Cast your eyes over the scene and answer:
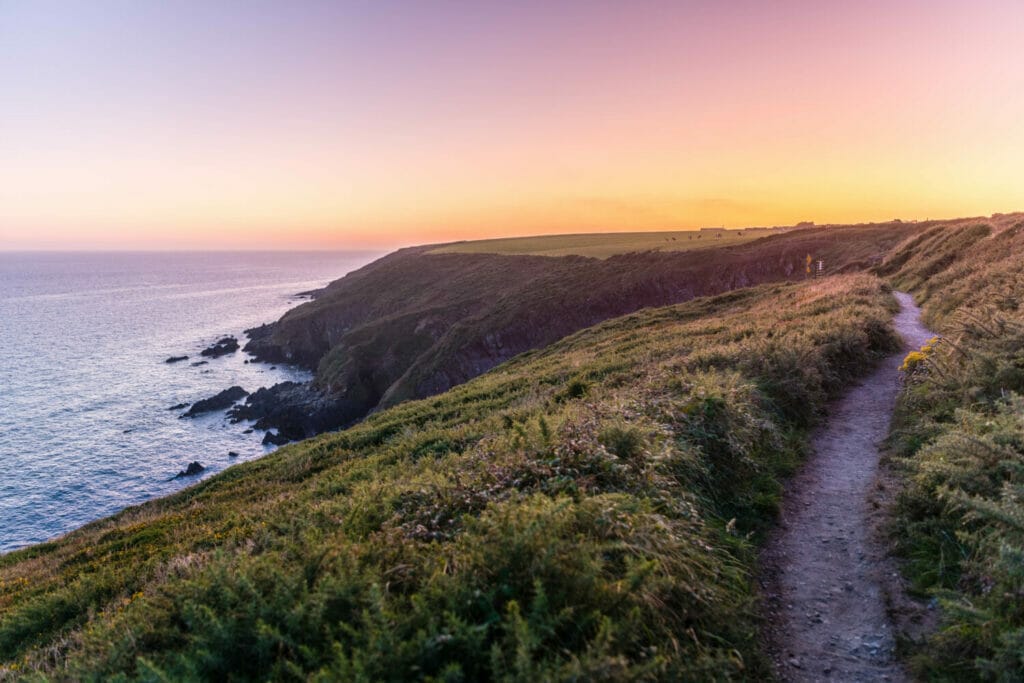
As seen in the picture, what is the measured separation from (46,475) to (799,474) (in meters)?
49.1

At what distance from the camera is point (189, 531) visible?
12.3 meters

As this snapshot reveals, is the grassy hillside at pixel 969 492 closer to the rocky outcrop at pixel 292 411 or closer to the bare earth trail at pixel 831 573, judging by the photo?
the bare earth trail at pixel 831 573

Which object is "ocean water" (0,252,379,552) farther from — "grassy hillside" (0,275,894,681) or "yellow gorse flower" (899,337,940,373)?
"yellow gorse flower" (899,337,940,373)

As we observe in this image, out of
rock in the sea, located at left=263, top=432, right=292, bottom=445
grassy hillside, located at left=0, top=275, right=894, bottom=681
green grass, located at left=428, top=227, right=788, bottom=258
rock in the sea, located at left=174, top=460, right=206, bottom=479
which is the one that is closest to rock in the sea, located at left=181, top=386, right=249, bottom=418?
rock in the sea, located at left=263, top=432, right=292, bottom=445

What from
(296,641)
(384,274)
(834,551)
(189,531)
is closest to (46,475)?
(189,531)

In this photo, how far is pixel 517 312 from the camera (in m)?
57.0

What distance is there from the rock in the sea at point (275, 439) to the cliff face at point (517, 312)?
3.67m

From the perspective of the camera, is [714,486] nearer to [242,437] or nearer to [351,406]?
[242,437]

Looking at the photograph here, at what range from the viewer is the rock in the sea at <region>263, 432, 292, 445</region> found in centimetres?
4491

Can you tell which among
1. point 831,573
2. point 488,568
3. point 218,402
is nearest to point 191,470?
point 218,402

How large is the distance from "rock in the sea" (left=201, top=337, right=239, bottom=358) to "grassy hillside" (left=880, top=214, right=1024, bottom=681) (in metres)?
86.0

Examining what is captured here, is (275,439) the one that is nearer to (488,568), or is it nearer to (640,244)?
(488,568)

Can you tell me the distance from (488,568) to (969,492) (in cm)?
650

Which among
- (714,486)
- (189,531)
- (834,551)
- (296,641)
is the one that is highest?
(296,641)
